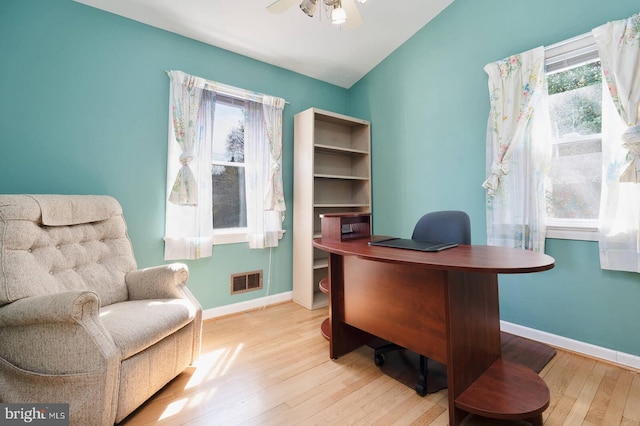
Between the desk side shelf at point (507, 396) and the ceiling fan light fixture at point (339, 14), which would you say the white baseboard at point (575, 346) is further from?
the ceiling fan light fixture at point (339, 14)

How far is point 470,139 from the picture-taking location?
2559 mm

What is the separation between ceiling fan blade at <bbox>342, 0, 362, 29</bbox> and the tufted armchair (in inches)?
76.6

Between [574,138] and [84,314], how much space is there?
3.18 m

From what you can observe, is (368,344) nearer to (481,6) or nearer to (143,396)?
(143,396)

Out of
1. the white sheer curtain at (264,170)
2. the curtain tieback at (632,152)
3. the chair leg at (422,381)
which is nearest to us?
the chair leg at (422,381)

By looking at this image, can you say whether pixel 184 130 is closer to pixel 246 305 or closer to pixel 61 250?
pixel 61 250

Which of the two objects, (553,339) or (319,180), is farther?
(319,180)

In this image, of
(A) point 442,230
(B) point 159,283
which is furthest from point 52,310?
(A) point 442,230

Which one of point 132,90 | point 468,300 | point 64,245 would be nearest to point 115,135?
point 132,90

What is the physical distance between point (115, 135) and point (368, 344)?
259cm

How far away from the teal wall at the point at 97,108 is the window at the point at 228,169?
248 millimetres

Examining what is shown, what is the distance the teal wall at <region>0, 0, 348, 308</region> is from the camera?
191cm
